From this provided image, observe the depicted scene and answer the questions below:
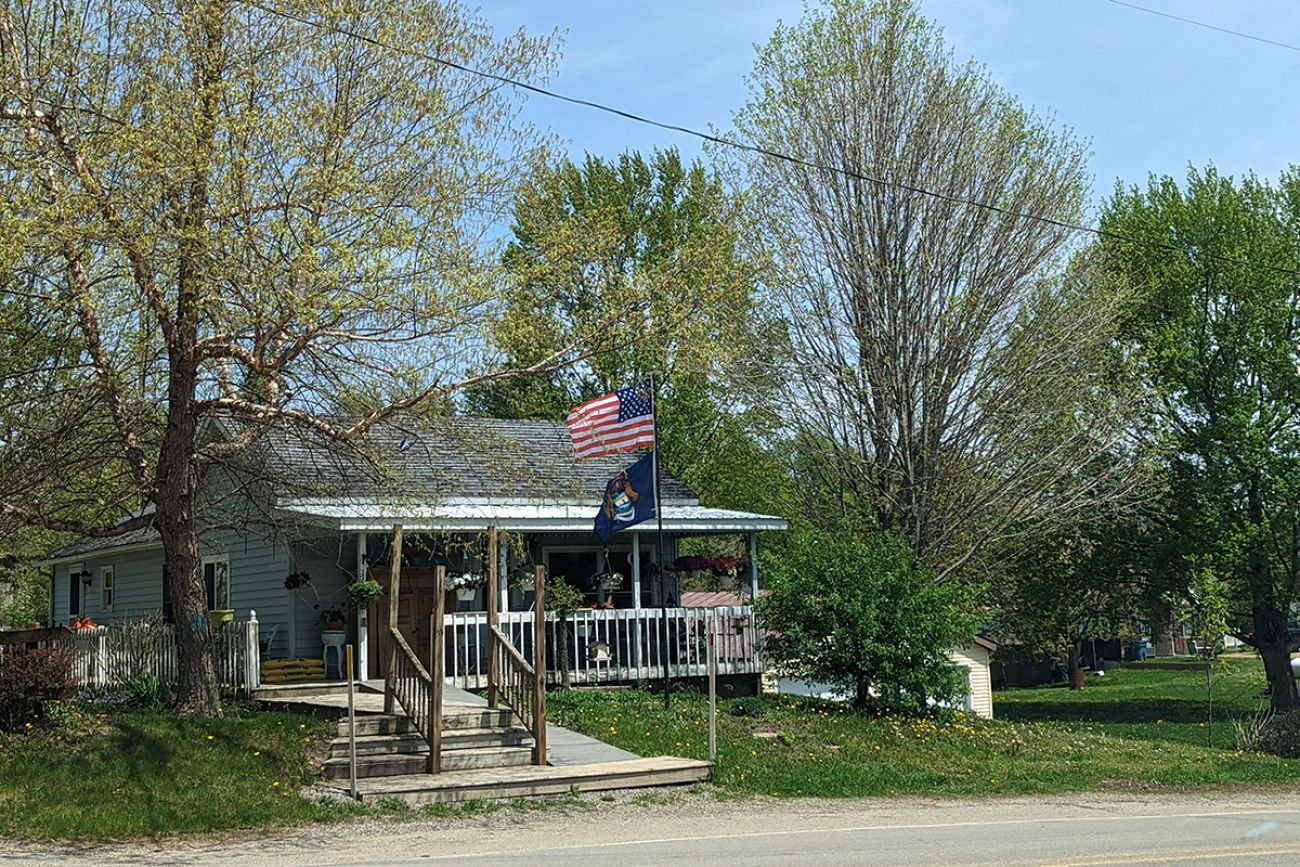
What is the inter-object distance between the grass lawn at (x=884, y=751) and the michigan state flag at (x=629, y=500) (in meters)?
2.69

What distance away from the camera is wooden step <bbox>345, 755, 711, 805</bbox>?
535 inches

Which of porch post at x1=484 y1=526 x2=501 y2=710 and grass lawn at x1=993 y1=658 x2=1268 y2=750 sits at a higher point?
Answer: porch post at x1=484 y1=526 x2=501 y2=710

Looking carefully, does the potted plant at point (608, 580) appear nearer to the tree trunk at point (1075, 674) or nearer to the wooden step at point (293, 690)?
the wooden step at point (293, 690)

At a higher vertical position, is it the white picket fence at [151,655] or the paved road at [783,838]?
the white picket fence at [151,655]

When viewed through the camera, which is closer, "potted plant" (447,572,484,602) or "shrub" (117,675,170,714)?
"shrub" (117,675,170,714)

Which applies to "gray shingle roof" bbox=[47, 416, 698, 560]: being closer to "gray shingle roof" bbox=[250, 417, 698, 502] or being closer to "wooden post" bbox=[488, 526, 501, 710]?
"gray shingle roof" bbox=[250, 417, 698, 502]

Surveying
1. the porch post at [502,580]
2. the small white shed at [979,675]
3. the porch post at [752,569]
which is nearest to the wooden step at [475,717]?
the porch post at [502,580]

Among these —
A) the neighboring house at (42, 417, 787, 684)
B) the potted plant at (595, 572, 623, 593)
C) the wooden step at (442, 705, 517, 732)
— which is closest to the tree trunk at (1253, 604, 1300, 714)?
the neighboring house at (42, 417, 787, 684)

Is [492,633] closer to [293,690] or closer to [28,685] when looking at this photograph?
[293,690]

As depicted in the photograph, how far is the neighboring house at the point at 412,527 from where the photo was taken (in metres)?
18.6

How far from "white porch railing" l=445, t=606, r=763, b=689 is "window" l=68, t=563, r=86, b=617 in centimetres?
1632

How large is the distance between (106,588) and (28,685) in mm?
17358

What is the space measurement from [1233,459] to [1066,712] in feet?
30.8

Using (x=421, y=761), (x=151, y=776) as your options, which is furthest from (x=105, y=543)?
(x=421, y=761)
